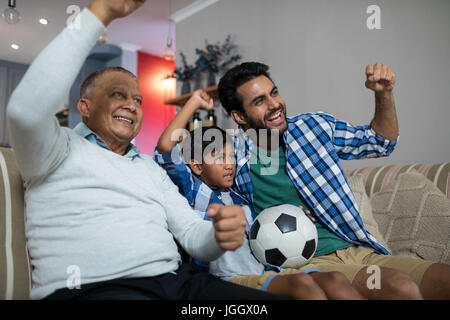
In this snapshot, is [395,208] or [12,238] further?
[395,208]

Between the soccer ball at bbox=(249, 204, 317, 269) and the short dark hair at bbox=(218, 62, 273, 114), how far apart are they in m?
0.60

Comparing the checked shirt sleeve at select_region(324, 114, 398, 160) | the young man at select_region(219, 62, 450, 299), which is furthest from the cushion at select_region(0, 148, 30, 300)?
the checked shirt sleeve at select_region(324, 114, 398, 160)

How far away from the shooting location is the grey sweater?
2.48 feet

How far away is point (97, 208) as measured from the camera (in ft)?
3.10

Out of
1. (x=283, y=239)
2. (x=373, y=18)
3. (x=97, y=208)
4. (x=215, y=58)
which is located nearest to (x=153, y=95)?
(x=215, y=58)

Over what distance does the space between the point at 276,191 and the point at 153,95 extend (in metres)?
4.70

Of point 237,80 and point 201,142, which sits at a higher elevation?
point 237,80

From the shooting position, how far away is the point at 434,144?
226 cm

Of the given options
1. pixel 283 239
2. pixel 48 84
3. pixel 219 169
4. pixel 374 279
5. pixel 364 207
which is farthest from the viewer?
pixel 364 207

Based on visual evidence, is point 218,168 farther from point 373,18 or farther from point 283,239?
point 373,18

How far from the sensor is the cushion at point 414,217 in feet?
5.07
